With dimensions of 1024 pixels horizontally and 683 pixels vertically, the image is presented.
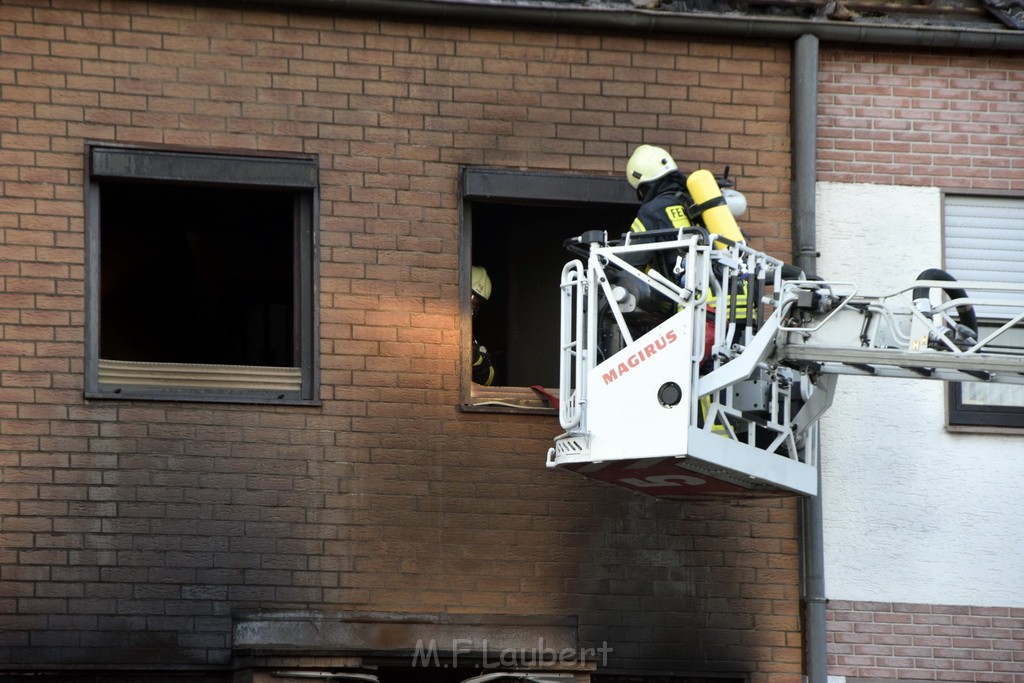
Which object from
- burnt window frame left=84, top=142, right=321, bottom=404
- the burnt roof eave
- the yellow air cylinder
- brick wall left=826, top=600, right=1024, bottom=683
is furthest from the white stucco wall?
burnt window frame left=84, top=142, right=321, bottom=404

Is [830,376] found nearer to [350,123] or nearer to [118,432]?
[350,123]

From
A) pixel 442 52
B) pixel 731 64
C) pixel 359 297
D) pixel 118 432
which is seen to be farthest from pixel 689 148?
pixel 118 432

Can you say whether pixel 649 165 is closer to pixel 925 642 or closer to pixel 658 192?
pixel 658 192

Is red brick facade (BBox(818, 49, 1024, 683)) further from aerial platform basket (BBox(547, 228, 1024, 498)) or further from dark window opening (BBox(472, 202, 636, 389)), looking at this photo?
aerial platform basket (BBox(547, 228, 1024, 498))

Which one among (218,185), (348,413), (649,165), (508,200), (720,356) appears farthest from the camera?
(508,200)

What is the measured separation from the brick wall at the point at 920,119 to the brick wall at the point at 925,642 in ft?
9.14

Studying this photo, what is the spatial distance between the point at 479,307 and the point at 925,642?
352 cm

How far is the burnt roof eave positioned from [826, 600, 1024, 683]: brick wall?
3693 millimetres

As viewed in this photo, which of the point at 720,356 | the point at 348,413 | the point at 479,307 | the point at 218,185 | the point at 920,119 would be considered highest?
the point at 920,119

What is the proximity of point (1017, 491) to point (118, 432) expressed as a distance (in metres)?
5.63

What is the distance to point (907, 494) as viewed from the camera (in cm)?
1068

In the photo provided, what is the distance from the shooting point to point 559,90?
10.8 metres

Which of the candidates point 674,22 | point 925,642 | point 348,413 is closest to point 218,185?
point 348,413

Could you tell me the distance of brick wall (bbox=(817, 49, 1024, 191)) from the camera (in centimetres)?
1105
